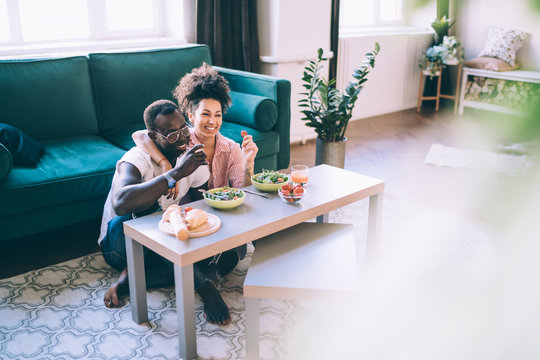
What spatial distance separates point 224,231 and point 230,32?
8.24ft

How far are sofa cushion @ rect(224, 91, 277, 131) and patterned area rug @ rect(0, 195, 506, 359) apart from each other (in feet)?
3.03

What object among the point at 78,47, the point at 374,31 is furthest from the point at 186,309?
the point at 374,31

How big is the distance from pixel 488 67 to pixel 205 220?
4.30 meters

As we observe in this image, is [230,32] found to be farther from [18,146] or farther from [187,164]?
[187,164]

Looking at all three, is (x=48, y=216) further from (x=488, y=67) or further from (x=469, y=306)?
→ (x=488, y=67)

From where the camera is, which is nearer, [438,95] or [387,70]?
[387,70]

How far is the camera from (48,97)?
9.37ft

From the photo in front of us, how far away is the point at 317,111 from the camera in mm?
3334

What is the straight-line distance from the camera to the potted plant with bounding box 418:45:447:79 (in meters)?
5.39

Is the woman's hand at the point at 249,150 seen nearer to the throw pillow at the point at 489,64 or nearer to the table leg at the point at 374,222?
the table leg at the point at 374,222

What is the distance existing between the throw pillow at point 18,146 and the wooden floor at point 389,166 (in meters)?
0.45

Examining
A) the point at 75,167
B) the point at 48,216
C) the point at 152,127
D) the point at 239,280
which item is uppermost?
the point at 152,127

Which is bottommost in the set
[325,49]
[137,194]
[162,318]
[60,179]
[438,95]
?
[162,318]

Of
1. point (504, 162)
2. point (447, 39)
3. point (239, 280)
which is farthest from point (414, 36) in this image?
point (239, 280)
